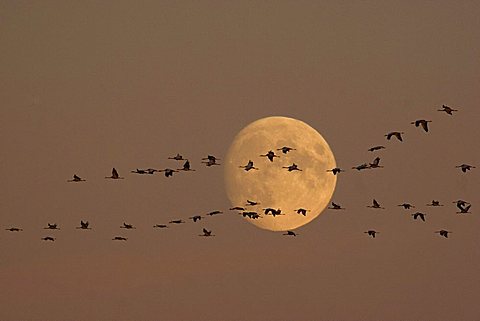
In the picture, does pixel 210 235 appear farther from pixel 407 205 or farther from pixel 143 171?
pixel 407 205

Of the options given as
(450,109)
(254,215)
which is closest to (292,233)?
(254,215)

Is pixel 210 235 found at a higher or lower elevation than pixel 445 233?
higher

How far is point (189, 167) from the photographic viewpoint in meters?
163

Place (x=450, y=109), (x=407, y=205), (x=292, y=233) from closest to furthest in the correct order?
1. (x=450, y=109)
2. (x=407, y=205)
3. (x=292, y=233)

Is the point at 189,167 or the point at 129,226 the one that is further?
the point at 129,226

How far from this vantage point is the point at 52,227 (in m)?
174

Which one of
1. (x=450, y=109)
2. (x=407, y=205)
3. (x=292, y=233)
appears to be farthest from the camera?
(x=292, y=233)

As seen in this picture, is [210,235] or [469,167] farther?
[210,235]

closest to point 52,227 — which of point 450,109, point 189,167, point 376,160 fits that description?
point 189,167

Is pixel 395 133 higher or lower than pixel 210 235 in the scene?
lower

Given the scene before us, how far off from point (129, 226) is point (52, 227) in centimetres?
786

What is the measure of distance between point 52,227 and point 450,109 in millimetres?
44331

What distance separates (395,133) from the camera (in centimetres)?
15512

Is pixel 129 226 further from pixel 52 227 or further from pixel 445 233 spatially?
pixel 445 233
